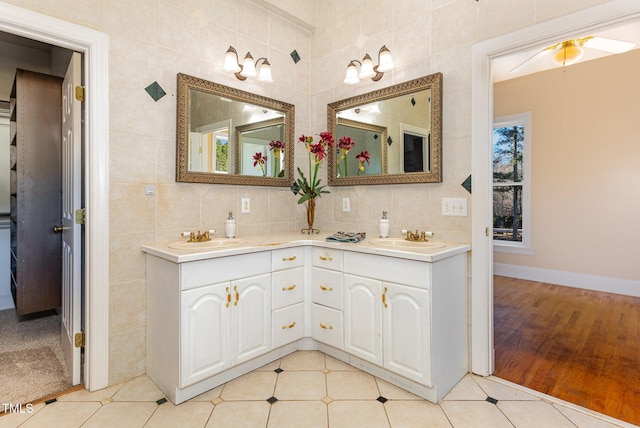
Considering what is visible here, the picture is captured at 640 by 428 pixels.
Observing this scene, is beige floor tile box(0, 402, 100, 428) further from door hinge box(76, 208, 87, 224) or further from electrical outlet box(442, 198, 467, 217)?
electrical outlet box(442, 198, 467, 217)

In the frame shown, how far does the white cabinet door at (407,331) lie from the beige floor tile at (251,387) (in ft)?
2.32

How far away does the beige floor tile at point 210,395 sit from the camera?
5.89ft

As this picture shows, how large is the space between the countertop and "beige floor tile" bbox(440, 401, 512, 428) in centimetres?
79

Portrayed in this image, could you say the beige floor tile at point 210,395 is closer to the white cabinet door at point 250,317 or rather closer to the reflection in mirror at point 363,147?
the white cabinet door at point 250,317

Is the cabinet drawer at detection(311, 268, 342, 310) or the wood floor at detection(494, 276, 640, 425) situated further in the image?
the cabinet drawer at detection(311, 268, 342, 310)

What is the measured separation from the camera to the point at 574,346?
8.17 feet

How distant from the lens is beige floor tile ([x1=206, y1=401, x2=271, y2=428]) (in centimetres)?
159

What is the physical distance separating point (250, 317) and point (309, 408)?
0.62 meters

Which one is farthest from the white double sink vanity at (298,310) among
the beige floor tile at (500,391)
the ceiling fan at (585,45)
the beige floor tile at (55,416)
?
the ceiling fan at (585,45)

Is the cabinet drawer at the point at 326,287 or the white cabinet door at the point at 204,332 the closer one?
the white cabinet door at the point at 204,332

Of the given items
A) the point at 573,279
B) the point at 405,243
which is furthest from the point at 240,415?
the point at 573,279

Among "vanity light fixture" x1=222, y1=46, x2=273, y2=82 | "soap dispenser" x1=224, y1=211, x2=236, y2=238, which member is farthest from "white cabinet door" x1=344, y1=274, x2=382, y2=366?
"vanity light fixture" x1=222, y1=46, x2=273, y2=82

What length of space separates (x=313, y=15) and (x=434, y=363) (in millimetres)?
2980

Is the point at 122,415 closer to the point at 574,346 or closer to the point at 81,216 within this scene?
the point at 81,216
